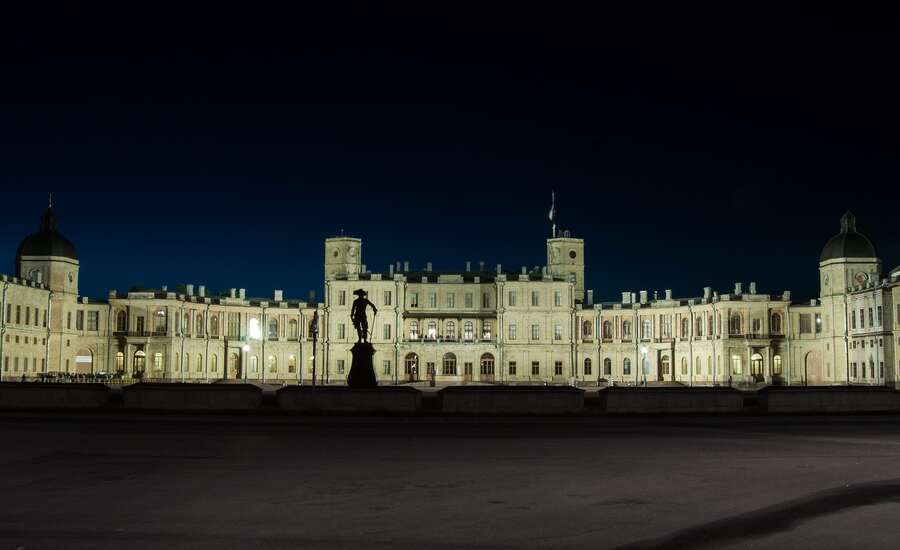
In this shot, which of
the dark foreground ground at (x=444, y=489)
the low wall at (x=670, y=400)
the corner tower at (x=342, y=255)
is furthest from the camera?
the corner tower at (x=342, y=255)

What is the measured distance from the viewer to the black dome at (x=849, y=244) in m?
83.4

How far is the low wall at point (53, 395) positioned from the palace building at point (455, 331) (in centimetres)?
5489

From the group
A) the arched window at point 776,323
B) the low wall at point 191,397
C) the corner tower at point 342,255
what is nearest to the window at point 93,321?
the corner tower at point 342,255

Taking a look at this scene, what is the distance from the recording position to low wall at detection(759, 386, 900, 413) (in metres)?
31.6

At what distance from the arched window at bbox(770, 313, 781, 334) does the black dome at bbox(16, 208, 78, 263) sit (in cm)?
6784

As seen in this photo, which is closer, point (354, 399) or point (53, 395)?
point (354, 399)

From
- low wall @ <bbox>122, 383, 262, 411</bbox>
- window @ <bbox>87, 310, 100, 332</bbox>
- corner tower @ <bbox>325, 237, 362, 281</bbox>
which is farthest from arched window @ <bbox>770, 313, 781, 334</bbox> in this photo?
low wall @ <bbox>122, 383, 262, 411</bbox>

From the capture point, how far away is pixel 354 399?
30297 millimetres

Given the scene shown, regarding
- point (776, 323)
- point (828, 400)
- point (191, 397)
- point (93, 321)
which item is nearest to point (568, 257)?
point (776, 323)

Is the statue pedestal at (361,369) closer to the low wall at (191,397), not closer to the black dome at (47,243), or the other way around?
the low wall at (191,397)

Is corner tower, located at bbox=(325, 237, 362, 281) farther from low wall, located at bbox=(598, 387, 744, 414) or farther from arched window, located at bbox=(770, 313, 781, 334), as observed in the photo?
low wall, located at bbox=(598, 387, 744, 414)

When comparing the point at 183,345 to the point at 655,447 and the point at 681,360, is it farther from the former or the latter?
the point at 655,447

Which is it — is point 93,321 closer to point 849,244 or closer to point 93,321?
point 93,321

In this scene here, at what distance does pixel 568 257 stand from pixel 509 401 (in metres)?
88.5
